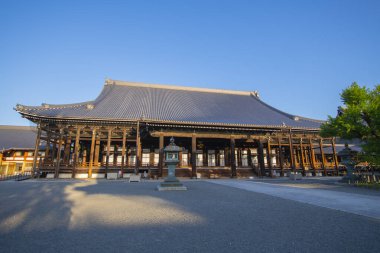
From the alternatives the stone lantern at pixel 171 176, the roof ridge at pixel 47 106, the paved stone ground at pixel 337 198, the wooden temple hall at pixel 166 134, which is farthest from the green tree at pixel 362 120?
the roof ridge at pixel 47 106

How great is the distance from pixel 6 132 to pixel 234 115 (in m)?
40.4

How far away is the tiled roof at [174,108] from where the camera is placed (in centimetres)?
1938

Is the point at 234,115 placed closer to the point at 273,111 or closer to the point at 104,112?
the point at 273,111

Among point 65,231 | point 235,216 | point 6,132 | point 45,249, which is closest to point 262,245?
point 235,216

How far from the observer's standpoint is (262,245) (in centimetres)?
312

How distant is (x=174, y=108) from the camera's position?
78.3ft

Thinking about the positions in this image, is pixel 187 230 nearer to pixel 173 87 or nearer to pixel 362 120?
pixel 362 120

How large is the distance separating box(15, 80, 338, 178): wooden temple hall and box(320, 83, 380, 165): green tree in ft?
23.1

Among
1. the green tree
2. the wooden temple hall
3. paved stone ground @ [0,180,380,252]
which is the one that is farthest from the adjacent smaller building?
the green tree

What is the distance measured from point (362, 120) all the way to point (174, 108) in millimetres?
17531

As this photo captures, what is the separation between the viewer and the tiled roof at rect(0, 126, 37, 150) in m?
30.3

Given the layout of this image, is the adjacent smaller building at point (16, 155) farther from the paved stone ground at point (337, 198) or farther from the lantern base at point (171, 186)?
→ the paved stone ground at point (337, 198)

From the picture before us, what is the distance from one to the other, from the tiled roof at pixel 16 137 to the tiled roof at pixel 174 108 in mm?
14251

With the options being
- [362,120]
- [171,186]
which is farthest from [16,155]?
[362,120]
